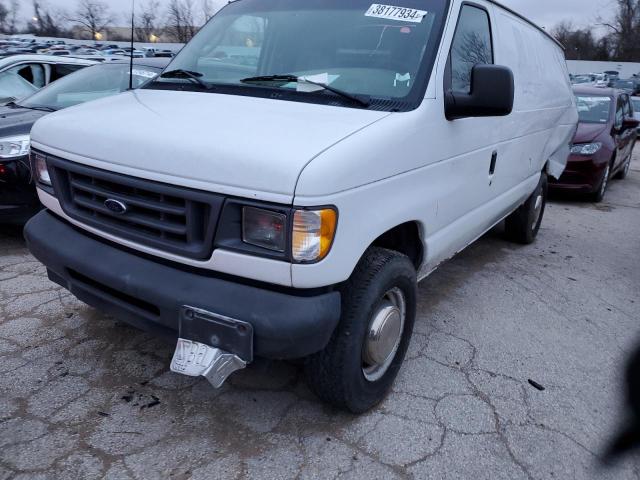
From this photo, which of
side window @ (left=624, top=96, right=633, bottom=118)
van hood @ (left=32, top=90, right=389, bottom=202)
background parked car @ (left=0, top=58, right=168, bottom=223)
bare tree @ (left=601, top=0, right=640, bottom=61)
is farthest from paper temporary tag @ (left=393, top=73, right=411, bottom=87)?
bare tree @ (left=601, top=0, right=640, bottom=61)

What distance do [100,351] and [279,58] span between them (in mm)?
2019

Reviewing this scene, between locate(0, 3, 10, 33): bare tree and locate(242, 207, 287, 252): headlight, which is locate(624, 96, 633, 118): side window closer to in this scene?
locate(242, 207, 287, 252): headlight

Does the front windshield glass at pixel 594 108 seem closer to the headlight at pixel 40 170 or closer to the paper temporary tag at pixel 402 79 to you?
the paper temporary tag at pixel 402 79

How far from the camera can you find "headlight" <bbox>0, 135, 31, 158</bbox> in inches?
169

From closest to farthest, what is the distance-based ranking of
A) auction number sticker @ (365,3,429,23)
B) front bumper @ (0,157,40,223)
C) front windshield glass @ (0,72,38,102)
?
auction number sticker @ (365,3,429,23)
front bumper @ (0,157,40,223)
front windshield glass @ (0,72,38,102)

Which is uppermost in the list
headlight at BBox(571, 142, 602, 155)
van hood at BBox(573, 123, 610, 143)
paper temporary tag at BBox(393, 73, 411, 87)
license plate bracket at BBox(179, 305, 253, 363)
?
paper temporary tag at BBox(393, 73, 411, 87)

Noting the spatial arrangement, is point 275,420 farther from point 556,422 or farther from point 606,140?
point 606,140

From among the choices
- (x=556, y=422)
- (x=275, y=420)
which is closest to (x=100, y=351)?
(x=275, y=420)

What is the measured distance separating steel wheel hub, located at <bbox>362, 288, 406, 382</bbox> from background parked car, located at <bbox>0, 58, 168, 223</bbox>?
88.3 inches

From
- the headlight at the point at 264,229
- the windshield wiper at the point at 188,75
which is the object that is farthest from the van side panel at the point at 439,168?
the windshield wiper at the point at 188,75

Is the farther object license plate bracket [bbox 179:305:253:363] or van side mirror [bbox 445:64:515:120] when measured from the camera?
van side mirror [bbox 445:64:515:120]

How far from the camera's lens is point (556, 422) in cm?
269

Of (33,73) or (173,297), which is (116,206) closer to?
(173,297)

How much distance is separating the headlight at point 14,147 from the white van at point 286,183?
72.7 inches
